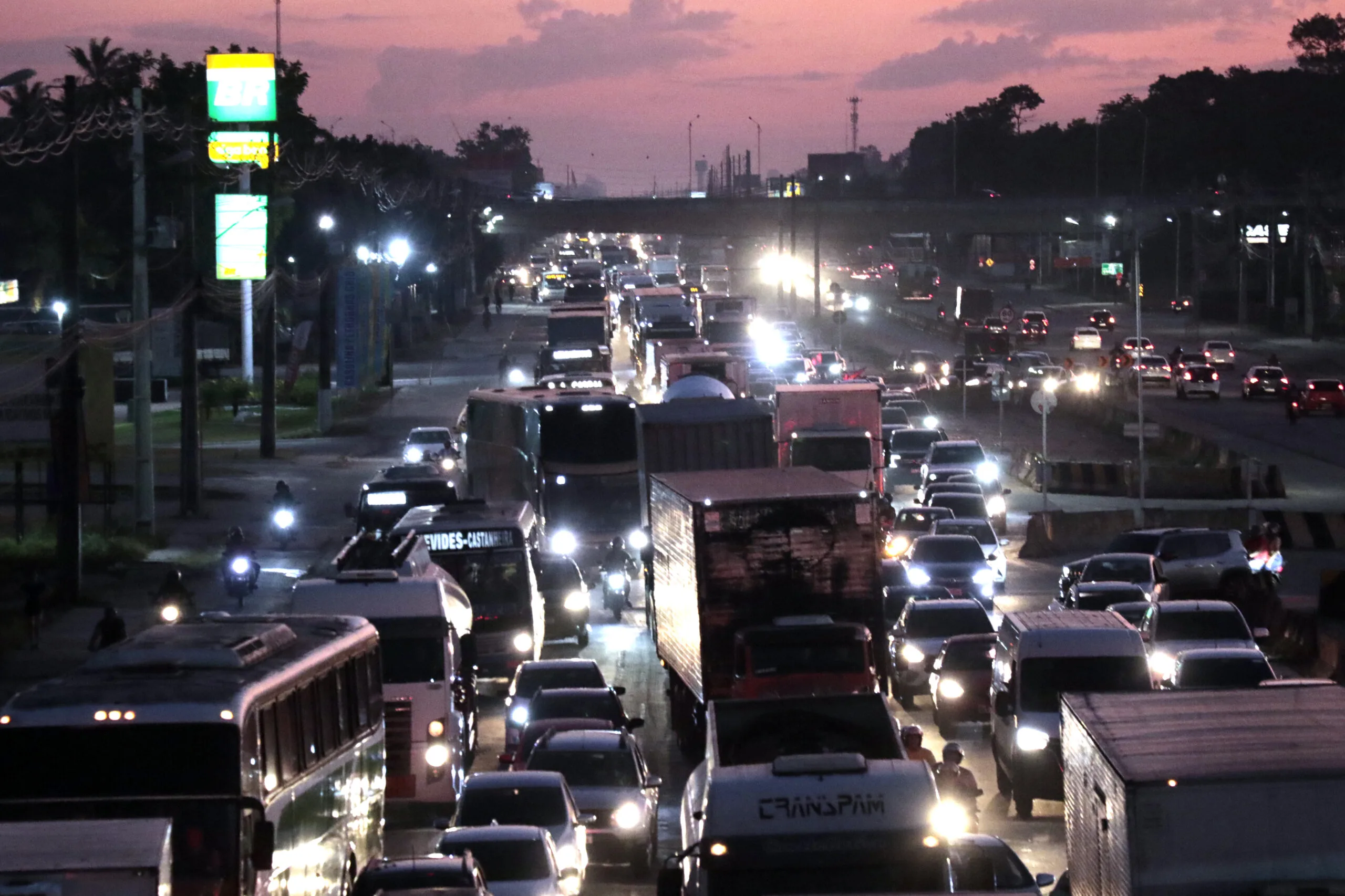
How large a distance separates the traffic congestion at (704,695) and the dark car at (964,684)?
0.04 metres

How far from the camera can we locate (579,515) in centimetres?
4091

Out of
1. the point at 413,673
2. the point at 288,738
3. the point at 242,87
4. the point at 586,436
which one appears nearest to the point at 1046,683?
the point at 413,673

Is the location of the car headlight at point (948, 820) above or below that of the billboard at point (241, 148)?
below

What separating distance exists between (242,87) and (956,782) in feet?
178

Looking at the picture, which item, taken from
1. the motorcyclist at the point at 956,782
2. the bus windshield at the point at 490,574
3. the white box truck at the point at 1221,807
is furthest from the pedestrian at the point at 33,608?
the white box truck at the point at 1221,807

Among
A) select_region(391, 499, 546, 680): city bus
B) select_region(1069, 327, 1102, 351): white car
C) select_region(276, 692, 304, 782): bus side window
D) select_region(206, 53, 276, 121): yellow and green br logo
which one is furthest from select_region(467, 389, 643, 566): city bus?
select_region(1069, 327, 1102, 351): white car

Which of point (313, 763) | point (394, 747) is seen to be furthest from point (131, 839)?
point (394, 747)

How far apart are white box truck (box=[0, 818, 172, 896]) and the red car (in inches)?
2424

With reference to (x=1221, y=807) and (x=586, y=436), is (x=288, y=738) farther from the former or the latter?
(x=586, y=436)

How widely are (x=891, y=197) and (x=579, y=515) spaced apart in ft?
340

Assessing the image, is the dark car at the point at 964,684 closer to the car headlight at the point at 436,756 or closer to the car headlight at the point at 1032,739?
the car headlight at the point at 1032,739

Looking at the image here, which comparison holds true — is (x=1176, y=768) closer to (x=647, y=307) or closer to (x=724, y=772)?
(x=724, y=772)

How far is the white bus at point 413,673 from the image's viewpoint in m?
20.6

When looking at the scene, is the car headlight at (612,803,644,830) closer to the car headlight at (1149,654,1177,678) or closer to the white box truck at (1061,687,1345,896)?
the white box truck at (1061,687,1345,896)
